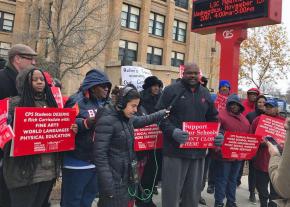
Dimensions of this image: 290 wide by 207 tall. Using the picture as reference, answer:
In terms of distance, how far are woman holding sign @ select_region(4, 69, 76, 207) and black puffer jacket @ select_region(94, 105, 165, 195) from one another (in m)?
0.52

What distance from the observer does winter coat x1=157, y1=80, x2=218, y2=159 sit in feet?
15.2

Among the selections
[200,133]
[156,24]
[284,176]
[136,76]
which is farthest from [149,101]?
[156,24]

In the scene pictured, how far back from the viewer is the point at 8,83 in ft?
12.7

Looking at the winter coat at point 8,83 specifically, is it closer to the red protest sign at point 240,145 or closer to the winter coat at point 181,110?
the winter coat at point 181,110

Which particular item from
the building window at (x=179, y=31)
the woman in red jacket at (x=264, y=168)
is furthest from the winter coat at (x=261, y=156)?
the building window at (x=179, y=31)

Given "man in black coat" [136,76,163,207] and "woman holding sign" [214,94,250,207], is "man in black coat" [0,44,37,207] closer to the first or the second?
"man in black coat" [136,76,163,207]

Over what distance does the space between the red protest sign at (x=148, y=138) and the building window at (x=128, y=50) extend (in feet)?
92.9

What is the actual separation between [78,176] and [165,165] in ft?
4.01

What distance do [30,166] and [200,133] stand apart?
2.24 metres

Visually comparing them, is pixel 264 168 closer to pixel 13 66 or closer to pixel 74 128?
pixel 74 128

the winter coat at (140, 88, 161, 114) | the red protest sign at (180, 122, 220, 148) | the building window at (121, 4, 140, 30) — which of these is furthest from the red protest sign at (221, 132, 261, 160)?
the building window at (121, 4, 140, 30)

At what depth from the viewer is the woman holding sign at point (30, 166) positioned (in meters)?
3.38

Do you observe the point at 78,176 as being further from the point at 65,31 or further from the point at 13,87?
the point at 65,31

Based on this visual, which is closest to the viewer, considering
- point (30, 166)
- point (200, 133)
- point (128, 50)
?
point (30, 166)
